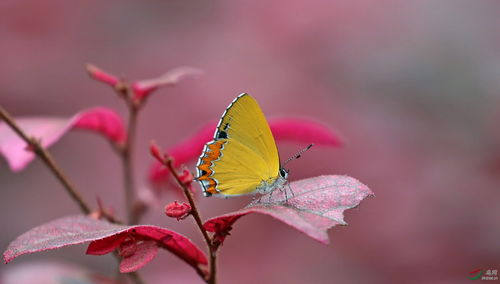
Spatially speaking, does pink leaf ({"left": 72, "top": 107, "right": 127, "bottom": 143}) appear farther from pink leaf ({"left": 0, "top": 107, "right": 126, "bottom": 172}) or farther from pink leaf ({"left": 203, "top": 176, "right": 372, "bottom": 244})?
pink leaf ({"left": 203, "top": 176, "right": 372, "bottom": 244})

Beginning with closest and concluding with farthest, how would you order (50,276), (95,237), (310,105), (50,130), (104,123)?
(95,237), (50,130), (104,123), (50,276), (310,105)

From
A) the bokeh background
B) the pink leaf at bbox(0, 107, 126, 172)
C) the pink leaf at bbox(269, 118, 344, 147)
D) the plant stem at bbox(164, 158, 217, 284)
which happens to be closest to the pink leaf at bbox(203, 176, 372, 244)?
the plant stem at bbox(164, 158, 217, 284)

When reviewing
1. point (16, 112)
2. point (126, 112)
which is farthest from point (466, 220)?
point (16, 112)

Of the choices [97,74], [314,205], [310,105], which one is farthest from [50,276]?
[310,105]

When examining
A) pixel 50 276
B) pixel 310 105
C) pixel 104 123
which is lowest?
pixel 310 105

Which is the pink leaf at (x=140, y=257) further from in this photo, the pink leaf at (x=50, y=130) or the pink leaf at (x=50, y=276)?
the pink leaf at (x=50, y=276)

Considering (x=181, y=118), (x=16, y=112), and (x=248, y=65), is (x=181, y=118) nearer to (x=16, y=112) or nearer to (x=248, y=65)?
(x=248, y=65)

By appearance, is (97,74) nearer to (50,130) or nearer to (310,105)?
(50,130)

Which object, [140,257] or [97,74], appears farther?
[97,74]
